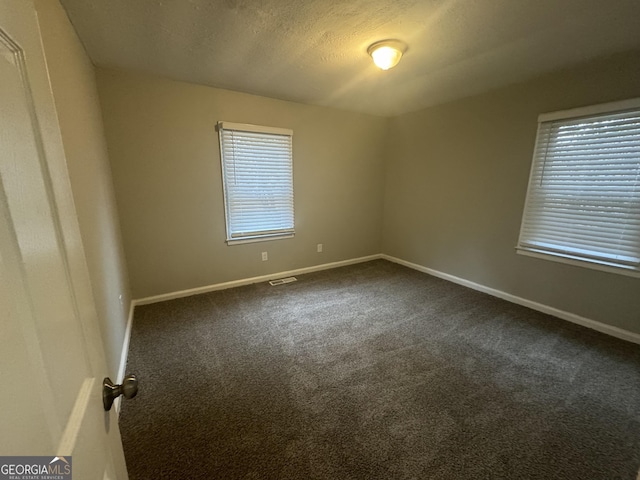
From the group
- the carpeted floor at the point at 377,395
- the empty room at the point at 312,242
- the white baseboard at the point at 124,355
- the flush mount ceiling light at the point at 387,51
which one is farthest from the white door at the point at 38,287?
the flush mount ceiling light at the point at 387,51

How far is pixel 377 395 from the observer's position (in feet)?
5.61

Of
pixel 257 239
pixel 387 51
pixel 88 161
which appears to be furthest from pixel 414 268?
pixel 88 161

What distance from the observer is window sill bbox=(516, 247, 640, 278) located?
2249mm

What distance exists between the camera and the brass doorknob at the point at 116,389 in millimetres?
646

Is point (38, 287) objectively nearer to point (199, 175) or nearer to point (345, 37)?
point (345, 37)

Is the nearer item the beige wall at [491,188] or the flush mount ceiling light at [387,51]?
the flush mount ceiling light at [387,51]

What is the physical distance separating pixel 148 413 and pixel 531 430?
7.27 feet

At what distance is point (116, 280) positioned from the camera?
213 cm

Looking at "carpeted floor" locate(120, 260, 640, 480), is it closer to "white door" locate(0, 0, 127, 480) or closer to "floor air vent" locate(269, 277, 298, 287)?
"floor air vent" locate(269, 277, 298, 287)

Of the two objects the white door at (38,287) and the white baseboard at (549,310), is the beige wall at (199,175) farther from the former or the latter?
the white door at (38,287)

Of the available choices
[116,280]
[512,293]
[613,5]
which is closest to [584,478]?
[512,293]

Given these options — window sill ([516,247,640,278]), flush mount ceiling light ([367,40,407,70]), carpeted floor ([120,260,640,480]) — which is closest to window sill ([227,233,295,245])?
carpeted floor ([120,260,640,480])

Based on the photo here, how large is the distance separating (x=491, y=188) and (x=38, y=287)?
3.68m

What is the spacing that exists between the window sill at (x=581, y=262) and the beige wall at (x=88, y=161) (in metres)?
3.77
